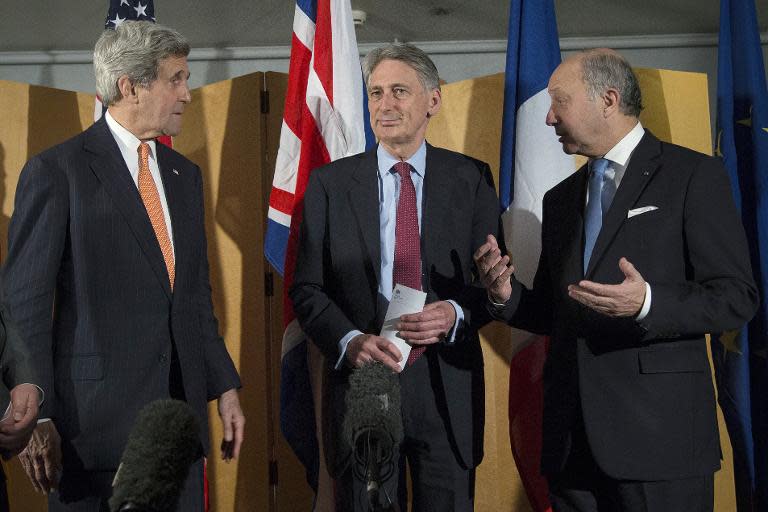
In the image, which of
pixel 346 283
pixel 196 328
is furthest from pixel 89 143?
pixel 346 283

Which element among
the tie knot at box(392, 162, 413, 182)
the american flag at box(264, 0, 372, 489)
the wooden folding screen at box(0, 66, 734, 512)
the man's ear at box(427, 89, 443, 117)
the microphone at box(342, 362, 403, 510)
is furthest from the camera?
the wooden folding screen at box(0, 66, 734, 512)

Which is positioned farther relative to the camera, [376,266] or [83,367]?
[376,266]

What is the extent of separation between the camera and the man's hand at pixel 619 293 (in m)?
1.93

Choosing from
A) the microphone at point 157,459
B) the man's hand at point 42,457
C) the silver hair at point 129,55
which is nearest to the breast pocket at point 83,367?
the man's hand at point 42,457

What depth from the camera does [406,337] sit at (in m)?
2.26

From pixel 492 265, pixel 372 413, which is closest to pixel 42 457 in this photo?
pixel 372 413

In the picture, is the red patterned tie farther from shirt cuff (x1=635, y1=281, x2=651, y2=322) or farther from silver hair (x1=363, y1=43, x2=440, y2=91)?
shirt cuff (x1=635, y1=281, x2=651, y2=322)

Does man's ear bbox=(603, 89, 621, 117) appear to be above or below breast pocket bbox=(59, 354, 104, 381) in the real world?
above

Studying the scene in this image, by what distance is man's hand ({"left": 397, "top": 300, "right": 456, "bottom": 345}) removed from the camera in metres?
2.23

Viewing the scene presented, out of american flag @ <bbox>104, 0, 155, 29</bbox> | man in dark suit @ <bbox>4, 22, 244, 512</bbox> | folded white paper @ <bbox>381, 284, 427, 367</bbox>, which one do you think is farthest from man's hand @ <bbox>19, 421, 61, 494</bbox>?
american flag @ <bbox>104, 0, 155, 29</bbox>

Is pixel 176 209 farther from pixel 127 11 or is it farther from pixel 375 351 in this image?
pixel 127 11

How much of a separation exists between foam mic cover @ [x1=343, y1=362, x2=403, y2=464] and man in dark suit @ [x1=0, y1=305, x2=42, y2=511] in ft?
2.82

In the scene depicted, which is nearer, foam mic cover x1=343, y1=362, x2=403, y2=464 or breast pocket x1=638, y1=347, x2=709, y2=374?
foam mic cover x1=343, y1=362, x2=403, y2=464

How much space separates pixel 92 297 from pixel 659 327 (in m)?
1.44
